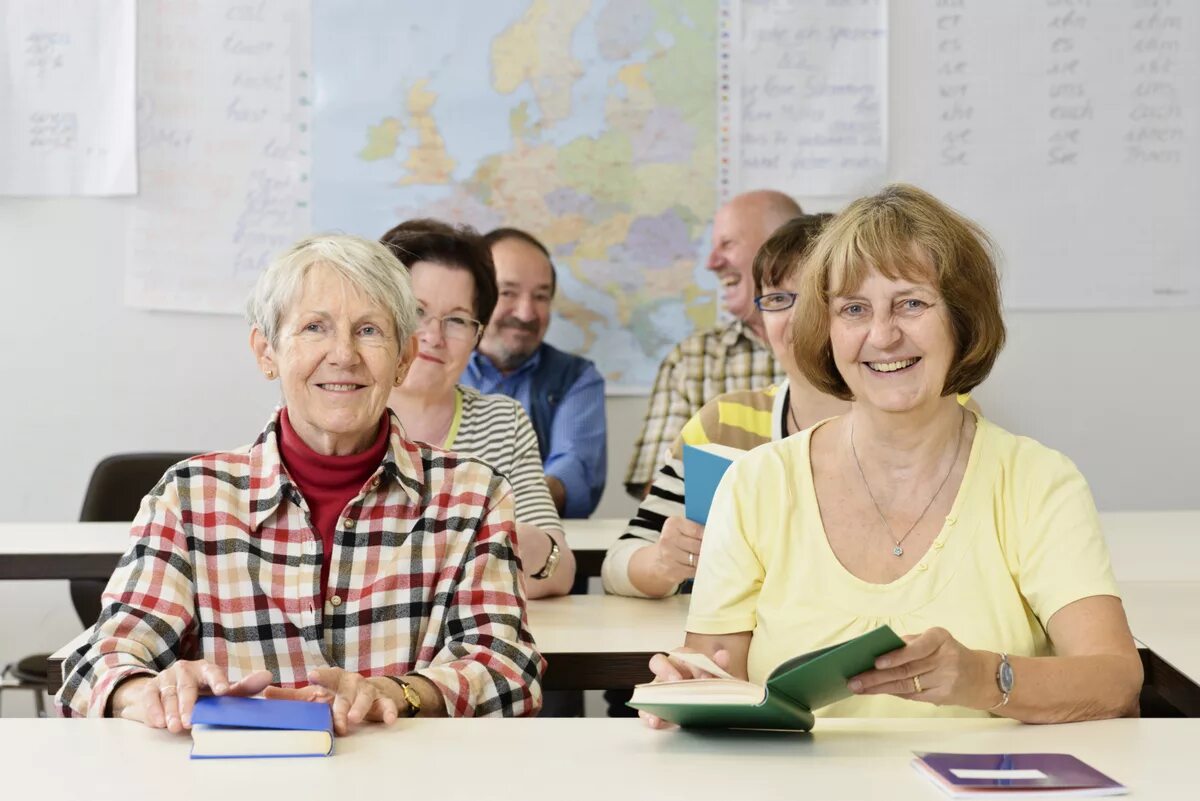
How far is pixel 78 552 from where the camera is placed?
2.92m

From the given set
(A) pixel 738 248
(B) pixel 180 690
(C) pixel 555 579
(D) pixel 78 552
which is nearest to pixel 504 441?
(C) pixel 555 579

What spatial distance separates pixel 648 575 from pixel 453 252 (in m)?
0.95

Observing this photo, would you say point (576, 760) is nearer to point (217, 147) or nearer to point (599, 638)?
point (599, 638)

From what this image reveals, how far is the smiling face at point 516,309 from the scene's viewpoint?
3840 mm

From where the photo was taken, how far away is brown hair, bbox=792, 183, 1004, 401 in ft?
5.74

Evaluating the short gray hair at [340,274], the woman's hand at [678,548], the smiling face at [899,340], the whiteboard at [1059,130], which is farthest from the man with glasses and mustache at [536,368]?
the smiling face at [899,340]

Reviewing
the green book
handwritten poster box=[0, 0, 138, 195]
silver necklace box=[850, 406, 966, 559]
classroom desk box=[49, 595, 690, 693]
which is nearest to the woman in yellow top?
silver necklace box=[850, 406, 966, 559]

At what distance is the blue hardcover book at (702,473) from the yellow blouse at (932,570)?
0.31 m

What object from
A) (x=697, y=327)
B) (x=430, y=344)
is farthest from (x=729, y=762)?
(x=697, y=327)

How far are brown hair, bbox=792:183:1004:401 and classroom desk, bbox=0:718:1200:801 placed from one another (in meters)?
0.50

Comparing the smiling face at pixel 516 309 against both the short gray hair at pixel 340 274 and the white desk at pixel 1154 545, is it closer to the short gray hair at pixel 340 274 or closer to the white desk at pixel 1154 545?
the white desk at pixel 1154 545

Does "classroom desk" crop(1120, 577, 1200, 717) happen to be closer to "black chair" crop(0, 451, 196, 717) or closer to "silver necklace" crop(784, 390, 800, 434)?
"silver necklace" crop(784, 390, 800, 434)

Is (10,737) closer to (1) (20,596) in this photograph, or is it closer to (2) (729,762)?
(2) (729,762)

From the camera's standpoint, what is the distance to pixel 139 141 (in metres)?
4.18
